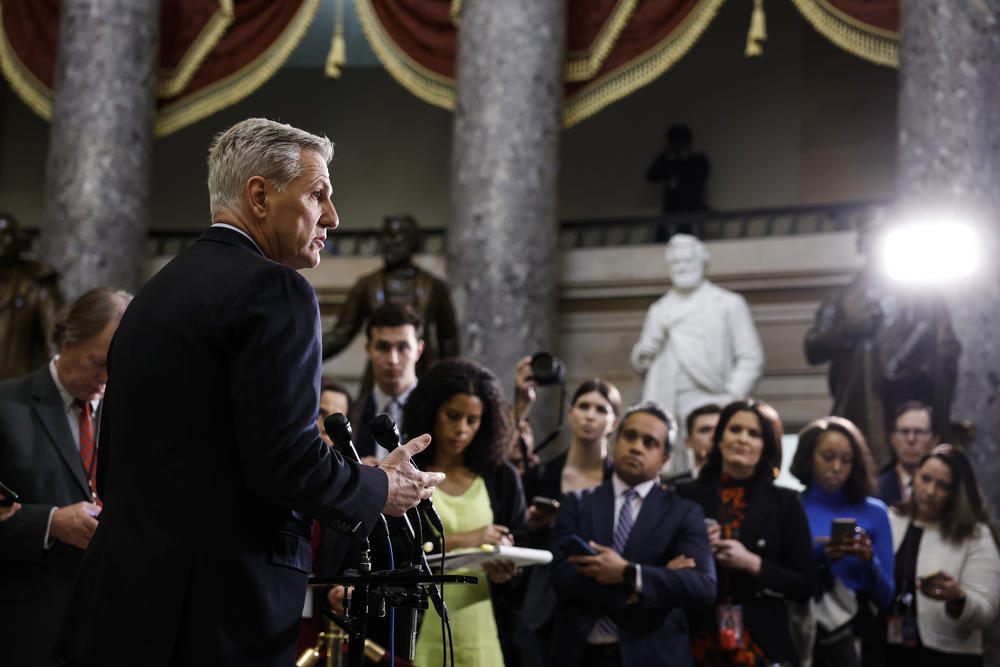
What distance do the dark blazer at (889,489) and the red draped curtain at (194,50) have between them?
5487 mm

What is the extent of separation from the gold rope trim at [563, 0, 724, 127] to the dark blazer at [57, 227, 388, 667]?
22.5 feet

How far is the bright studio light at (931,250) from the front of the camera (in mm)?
7180

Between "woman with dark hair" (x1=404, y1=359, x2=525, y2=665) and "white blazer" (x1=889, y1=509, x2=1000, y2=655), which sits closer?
"woman with dark hair" (x1=404, y1=359, x2=525, y2=665)

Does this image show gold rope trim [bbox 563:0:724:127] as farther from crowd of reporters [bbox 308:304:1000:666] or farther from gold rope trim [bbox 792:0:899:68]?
crowd of reporters [bbox 308:304:1000:666]

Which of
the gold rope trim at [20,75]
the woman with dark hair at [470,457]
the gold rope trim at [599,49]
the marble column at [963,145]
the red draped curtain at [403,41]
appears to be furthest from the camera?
the gold rope trim at [20,75]

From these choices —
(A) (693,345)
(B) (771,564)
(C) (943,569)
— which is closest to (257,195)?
(B) (771,564)

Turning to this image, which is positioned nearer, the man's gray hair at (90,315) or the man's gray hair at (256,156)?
the man's gray hair at (256,156)

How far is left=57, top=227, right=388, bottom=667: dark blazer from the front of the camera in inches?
87.0

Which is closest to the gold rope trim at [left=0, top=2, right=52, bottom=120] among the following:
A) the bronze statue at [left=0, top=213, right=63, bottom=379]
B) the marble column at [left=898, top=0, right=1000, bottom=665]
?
the bronze statue at [left=0, top=213, right=63, bottom=379]

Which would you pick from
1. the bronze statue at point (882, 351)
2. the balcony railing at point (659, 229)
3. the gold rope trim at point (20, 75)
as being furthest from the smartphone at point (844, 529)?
the gold rope trim at point (20, 75)

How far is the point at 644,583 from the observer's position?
4160 mm

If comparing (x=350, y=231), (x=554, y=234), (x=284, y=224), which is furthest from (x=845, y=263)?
(x=284, y=224)

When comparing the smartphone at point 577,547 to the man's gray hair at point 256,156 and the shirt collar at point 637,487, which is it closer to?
the shirt collar at point 637,487

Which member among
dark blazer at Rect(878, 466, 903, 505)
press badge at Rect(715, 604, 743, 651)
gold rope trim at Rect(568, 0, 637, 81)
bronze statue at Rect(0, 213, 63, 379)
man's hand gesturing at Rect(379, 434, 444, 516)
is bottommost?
press badge at Rect(715, 604, 743, 651)
